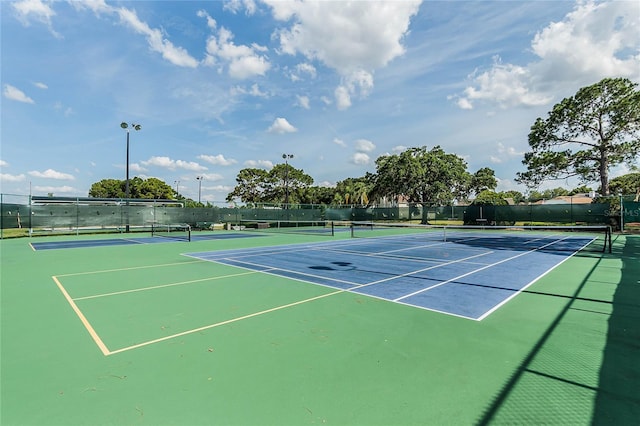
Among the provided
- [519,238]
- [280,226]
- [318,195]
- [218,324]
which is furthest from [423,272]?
[318,195]

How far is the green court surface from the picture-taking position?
9.11 ft

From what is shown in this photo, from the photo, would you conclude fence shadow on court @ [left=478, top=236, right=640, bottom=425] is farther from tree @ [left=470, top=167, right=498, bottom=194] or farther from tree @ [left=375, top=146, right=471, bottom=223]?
tree @ [left=470, top=167, right=498, bottom=194]

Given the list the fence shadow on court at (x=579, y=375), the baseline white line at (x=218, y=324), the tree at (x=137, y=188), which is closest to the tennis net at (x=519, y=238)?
the fence shadow on court at (x=579, y=375)

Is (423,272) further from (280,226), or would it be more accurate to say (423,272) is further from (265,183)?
(265,183)

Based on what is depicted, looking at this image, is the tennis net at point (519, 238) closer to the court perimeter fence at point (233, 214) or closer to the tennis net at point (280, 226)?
the court perimeter fence at point (233, 214)

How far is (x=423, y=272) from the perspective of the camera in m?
9.04

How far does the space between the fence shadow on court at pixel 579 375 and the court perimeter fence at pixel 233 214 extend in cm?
2331

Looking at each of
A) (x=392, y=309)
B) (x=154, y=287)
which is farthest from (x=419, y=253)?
(x=154, y=287)

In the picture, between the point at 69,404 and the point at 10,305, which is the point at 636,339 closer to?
the point at 69,404

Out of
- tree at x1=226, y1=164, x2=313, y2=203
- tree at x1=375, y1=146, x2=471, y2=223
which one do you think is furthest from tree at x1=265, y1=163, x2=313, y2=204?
tree at x1=375, y1=146, x2=471, y2=223

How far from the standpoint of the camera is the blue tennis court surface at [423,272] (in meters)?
6.31

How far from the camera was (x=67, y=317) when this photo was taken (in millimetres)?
5285

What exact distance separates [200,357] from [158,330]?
1289 millimetres

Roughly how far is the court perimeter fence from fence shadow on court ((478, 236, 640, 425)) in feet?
76.5
